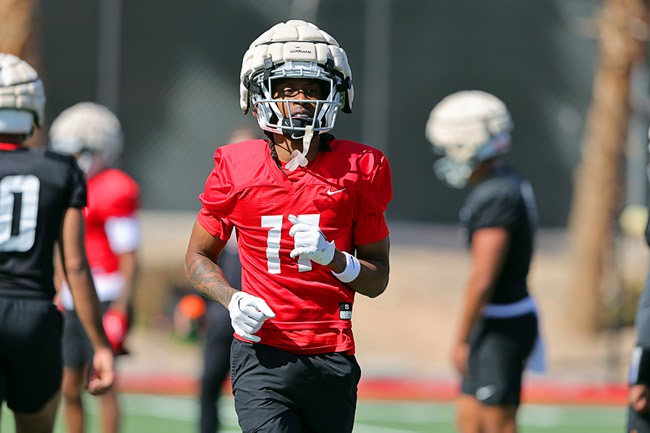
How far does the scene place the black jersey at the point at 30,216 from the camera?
5320 millimetres

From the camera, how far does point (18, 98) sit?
5562 mm

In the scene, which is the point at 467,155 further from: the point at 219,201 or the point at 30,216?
the point at 30,216

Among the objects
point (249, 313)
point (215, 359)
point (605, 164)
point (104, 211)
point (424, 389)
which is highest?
point (605, 164)

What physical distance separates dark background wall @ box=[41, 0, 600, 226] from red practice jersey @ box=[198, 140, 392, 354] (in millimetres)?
12520

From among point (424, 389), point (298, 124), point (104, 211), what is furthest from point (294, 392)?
point (424, 389)

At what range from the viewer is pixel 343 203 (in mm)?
4738

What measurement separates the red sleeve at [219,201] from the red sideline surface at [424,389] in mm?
7175

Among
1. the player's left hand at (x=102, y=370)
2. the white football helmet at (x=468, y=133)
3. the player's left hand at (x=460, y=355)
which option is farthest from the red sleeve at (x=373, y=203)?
the white football helmet at (x=468, y=133)

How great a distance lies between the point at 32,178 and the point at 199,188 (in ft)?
41.8

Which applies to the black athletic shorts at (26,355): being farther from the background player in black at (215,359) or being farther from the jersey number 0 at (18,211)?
the background player in black at (215,359)

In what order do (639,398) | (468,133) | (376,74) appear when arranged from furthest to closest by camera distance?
(376,74)
(468,133)
(639,398)

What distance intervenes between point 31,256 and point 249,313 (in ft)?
4.57

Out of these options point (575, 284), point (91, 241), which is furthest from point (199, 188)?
point (91, 241)

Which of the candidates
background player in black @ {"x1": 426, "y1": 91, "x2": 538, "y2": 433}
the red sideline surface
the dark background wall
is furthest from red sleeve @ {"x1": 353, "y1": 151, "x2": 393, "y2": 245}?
the dark background wall
